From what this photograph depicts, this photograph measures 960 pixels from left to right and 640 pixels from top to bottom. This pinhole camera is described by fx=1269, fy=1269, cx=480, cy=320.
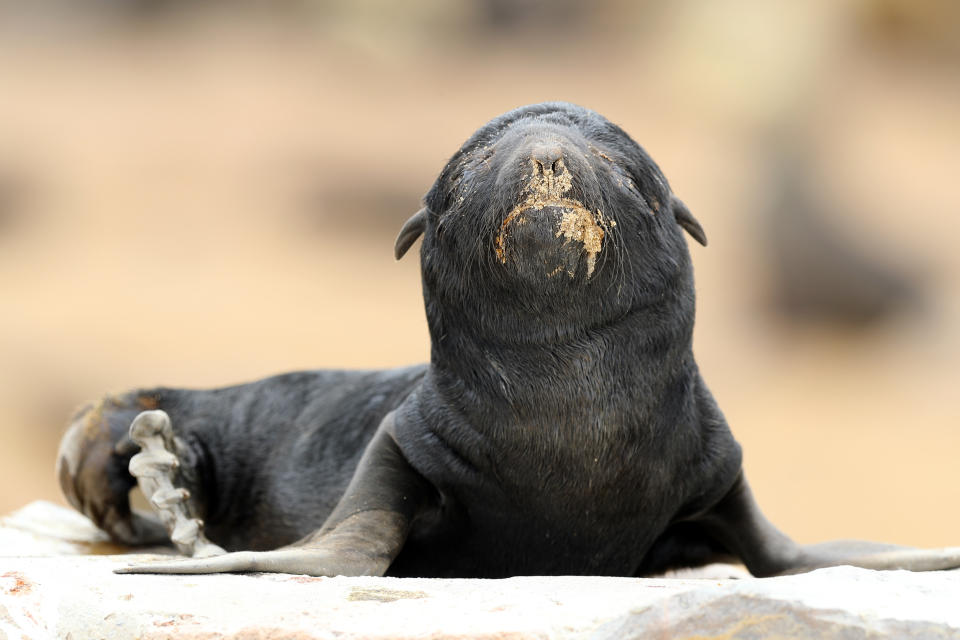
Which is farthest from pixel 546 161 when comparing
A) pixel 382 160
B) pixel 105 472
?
pixel 382 160

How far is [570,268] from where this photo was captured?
3822 mm

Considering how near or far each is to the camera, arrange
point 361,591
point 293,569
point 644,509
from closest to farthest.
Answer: point 361,591
point 293,569
point 644,509

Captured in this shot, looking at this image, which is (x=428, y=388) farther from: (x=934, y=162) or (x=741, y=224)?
(x=934, y=162)

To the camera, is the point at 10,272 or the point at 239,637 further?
the point at 10,272

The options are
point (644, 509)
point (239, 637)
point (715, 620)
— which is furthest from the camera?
point (644, 509)

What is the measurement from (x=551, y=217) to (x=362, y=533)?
1.16m

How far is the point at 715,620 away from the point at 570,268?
1.46 meters

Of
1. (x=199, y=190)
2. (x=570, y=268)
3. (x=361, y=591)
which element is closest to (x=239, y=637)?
(x=361, y=591)

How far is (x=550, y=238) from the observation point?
12.2 feet

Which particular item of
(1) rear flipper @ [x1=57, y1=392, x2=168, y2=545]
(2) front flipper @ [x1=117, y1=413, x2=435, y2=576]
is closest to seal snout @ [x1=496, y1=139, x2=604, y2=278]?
(2) front flipper @ [x1=117, y1=413, x2=435, y2=576]

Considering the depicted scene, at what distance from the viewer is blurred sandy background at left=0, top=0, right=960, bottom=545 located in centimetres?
1289

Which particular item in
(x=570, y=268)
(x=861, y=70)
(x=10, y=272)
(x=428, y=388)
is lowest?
(x=10, y=272)

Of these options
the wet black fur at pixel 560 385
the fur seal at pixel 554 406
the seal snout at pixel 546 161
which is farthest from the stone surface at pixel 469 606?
the seal snout at pixel 546 161

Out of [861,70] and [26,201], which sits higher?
[861,70]
